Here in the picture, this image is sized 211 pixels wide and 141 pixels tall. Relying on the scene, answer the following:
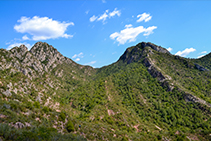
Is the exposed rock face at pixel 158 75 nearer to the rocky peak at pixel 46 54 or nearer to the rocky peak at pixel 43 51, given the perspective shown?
the rocky peak at pixel 46 54

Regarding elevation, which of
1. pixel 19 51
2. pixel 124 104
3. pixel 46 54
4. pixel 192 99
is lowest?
pixel 192 99

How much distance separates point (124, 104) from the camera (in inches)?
3177

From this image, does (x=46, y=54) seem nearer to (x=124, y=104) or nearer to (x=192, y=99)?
(x=124, y=104)

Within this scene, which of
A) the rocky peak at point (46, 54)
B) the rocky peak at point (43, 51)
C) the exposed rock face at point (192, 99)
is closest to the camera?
the exposed rock face at point (192, 99)

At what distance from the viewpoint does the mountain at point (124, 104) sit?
27312mm

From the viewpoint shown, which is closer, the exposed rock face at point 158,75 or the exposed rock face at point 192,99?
the exposed rock face at point 192,99

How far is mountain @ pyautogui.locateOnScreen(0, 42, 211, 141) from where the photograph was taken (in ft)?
89.6

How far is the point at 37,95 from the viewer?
7144 centimetres

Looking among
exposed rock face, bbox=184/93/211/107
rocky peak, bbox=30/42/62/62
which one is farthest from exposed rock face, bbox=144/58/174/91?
rocky peak, bbox=30/42/62/62

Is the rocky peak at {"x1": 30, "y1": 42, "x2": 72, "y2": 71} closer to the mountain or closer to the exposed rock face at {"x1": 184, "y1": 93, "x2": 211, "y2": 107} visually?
the mountain

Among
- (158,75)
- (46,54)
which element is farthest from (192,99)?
(46,54)

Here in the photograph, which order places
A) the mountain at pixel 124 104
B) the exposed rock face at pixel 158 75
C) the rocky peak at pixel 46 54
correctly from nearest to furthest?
the mountain at pixel 124 104 → the exposed rock face at pixel 158 75 → the rocky peak at pixel 46 54

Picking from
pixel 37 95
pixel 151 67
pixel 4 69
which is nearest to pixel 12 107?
pixel 37 95

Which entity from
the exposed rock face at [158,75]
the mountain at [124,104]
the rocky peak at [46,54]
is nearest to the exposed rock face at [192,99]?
the mountain at [124,104]
